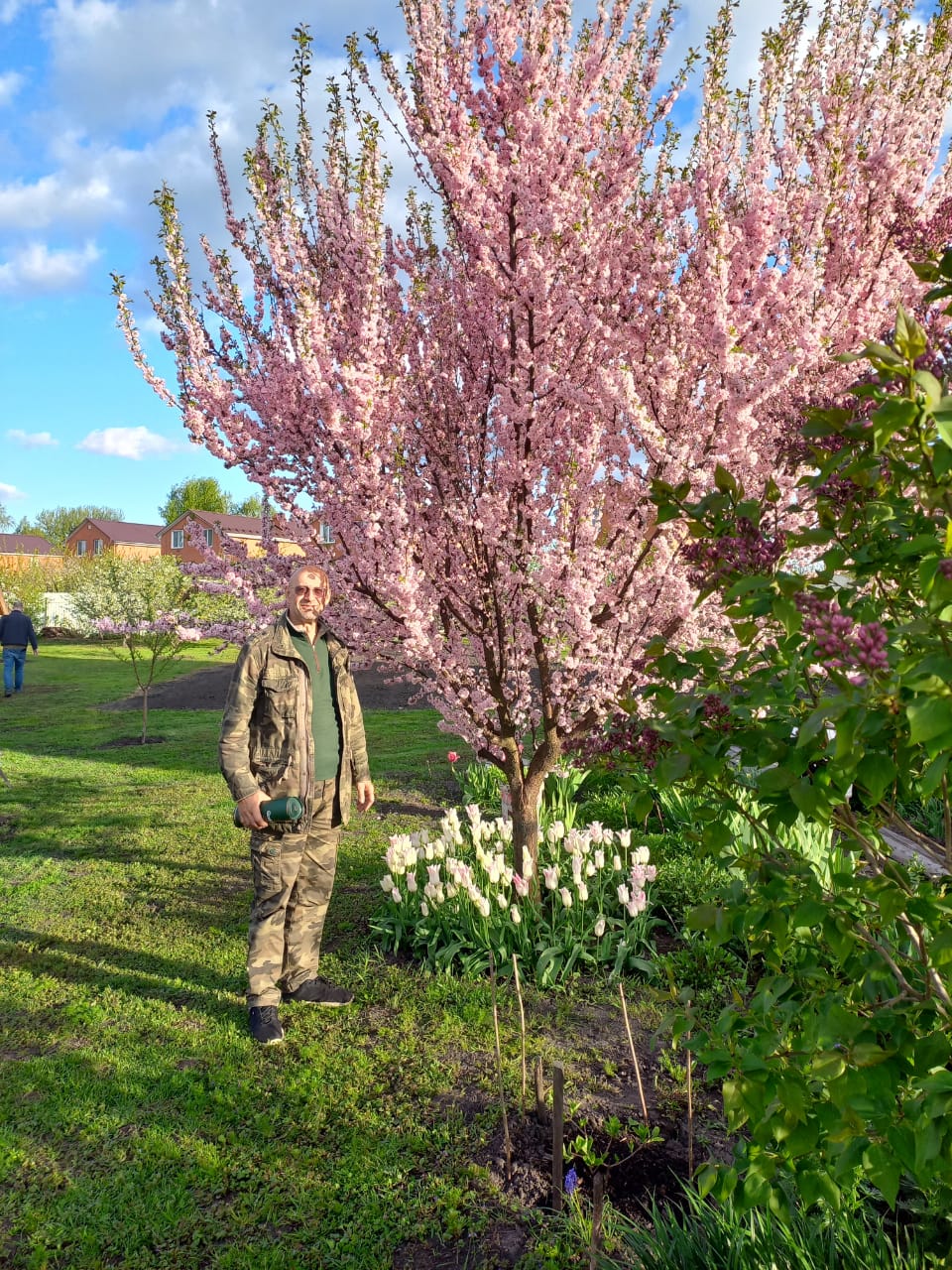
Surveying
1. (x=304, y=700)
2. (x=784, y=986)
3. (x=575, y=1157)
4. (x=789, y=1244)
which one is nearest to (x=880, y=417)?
(x=784, y=986)

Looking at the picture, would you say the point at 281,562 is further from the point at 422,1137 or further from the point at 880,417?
the point at 880,417

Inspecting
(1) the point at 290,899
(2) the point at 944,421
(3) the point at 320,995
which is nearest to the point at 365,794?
(1) the point at 290,899

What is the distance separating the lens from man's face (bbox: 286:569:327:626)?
4195 mm

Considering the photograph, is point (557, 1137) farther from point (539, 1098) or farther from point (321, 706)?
point (321, 706)

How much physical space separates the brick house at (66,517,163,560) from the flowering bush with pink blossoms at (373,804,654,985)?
240ft

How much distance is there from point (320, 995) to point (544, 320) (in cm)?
398

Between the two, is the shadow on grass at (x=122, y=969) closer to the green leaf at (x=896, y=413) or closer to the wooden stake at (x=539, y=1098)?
the wooden stake at (x=539, y=1098)

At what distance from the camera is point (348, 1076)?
3613 mm

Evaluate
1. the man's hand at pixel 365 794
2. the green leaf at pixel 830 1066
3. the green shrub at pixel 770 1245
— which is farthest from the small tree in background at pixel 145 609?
the green leaf at pixel 830 1066

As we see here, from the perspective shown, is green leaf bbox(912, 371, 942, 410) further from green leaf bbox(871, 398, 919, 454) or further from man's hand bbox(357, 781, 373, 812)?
man's hand bbox(357, 781, 373, 812)

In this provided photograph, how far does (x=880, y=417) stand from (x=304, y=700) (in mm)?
3607

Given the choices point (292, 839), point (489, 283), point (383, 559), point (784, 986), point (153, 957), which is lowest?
point (153, 957)

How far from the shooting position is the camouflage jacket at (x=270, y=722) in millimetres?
4137

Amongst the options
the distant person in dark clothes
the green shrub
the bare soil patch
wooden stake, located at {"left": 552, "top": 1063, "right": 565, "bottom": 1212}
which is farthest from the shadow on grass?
the distant person in dark clothes
